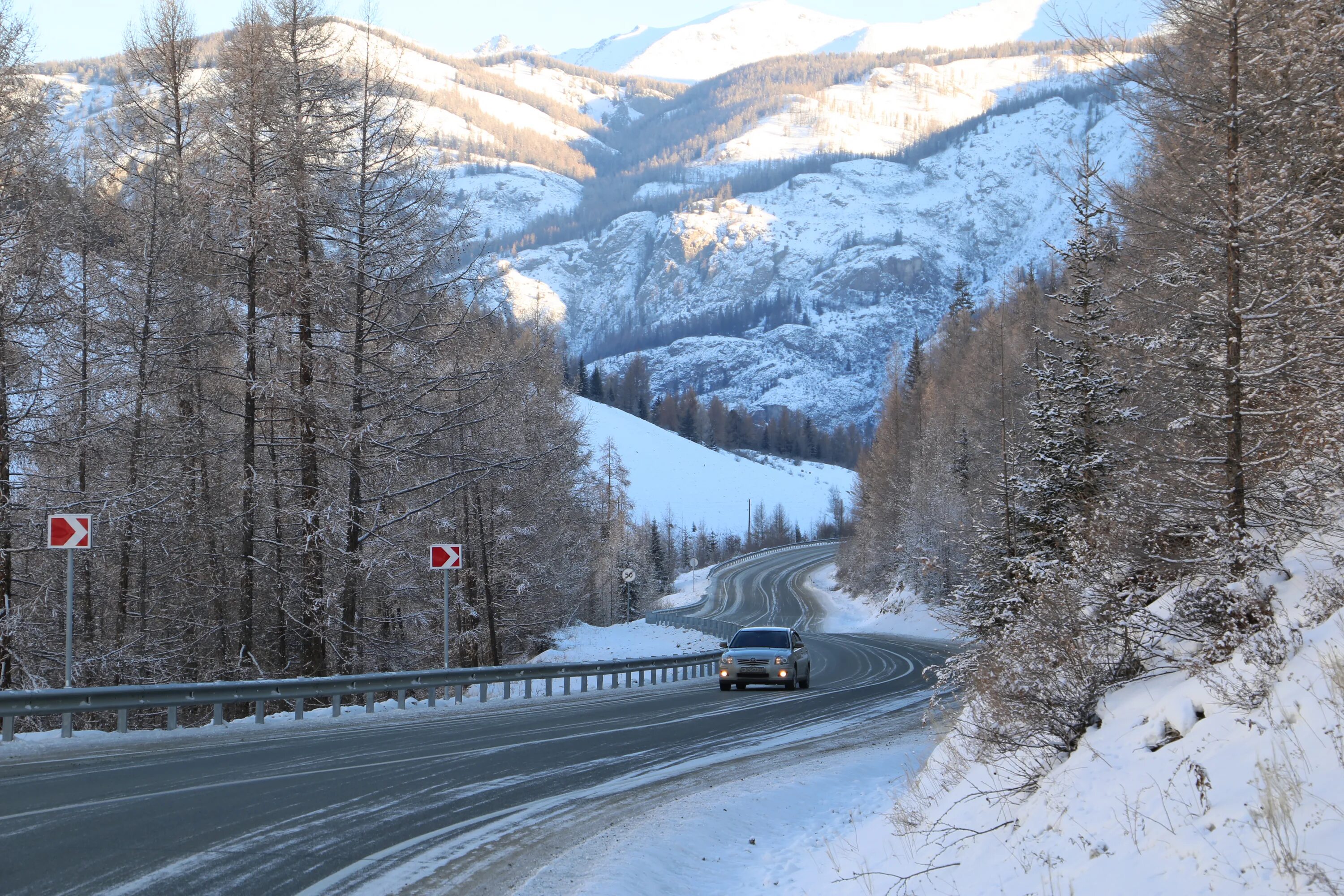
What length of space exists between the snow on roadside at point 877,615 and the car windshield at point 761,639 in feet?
77.3

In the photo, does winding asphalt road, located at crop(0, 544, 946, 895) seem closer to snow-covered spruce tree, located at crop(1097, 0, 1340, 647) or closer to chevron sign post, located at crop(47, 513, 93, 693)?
chevron sign post, located at crop(47, 513, 93, 693)

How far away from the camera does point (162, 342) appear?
748 inches

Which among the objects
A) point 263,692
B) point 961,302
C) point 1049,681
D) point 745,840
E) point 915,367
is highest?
point 961,302

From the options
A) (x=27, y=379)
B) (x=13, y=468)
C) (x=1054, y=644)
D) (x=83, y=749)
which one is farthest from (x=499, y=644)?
(x=1054, y=644)

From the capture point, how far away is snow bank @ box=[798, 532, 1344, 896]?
4648 millimetres

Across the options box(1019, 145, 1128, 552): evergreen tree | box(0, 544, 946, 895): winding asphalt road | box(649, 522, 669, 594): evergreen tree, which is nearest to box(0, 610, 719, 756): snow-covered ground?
box(0, 544, 946, 895): winding asphalt road

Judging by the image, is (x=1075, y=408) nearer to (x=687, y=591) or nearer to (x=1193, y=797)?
(x=1193, y=797)

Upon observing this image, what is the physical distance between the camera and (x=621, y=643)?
42844 mm

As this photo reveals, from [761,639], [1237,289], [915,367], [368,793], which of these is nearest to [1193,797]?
[1237,289]

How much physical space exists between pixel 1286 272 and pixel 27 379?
64.3 ft

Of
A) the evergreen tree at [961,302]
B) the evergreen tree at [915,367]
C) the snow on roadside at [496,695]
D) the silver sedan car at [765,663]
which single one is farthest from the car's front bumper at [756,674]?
the evergreen tree at [915,367]

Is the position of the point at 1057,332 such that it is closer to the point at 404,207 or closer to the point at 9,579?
the point at 404,207

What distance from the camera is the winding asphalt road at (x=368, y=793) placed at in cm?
705

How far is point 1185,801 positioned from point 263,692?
13874mm
